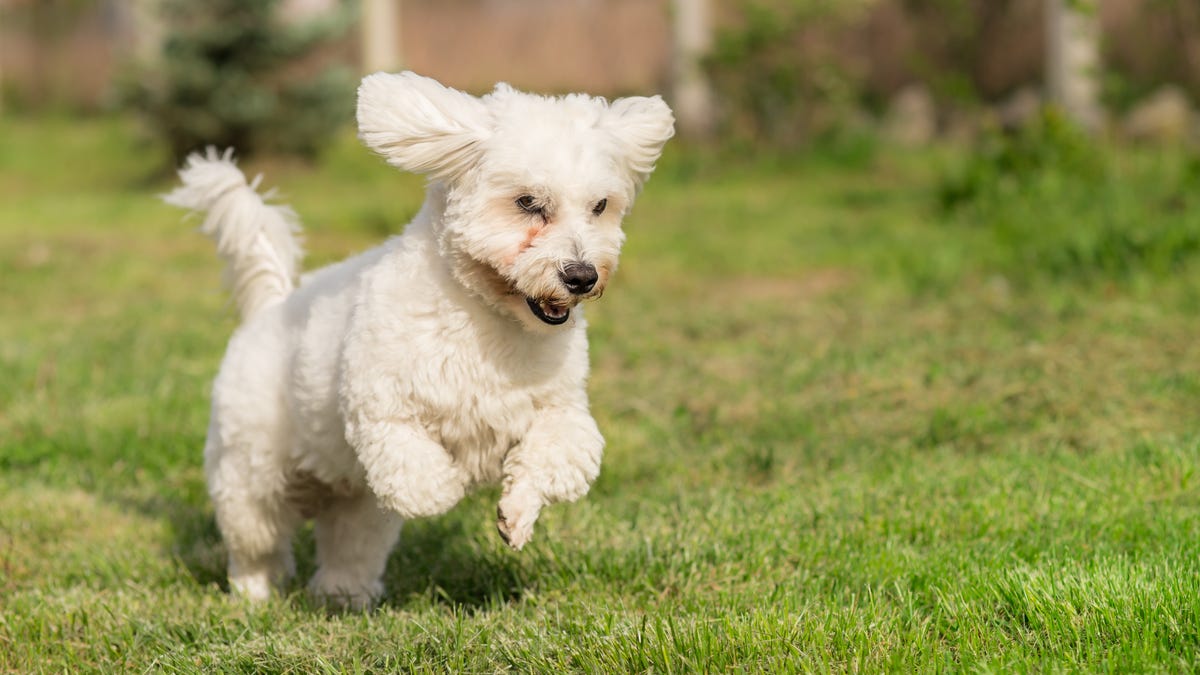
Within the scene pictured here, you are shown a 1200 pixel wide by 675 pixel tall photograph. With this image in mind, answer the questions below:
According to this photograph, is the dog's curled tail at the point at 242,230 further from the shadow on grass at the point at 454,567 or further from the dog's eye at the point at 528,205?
the dog's eye at the point at 528,205

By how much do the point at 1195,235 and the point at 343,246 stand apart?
18.6 ft

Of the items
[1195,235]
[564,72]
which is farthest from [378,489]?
[564,72]

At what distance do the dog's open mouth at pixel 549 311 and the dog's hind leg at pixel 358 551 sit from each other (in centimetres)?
102

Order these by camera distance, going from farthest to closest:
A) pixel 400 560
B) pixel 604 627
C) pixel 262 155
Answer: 1. pixel 262 155
2. pixel 400 560
3. pixel 604 627

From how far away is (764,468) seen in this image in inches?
198

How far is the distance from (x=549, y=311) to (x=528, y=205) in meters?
0.27

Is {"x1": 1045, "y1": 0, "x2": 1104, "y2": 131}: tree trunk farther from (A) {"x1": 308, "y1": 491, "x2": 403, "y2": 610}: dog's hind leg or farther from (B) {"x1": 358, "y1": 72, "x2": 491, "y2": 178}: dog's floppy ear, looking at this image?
(B) {"x1": 358, "y1": 72, "x2": 491, "y2": 178}: dog's floppy ear

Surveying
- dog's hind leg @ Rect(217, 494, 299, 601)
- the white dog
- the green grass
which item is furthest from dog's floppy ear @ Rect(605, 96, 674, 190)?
dog's hind leg @ Rect(217, 494, 299, 601)

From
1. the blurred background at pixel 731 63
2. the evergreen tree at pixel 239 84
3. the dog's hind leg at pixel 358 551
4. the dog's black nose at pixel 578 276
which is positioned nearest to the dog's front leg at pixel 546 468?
the dog's black nose at pixel 578 276

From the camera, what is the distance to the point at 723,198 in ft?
38.2

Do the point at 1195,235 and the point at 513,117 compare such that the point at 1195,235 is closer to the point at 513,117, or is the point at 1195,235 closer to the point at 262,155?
the point at 513,117

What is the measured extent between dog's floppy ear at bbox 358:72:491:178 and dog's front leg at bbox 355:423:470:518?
66 centimetres

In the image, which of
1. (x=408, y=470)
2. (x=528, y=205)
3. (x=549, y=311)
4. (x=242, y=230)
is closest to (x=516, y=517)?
(x=408, y=470)

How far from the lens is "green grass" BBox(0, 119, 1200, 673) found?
325 cm
